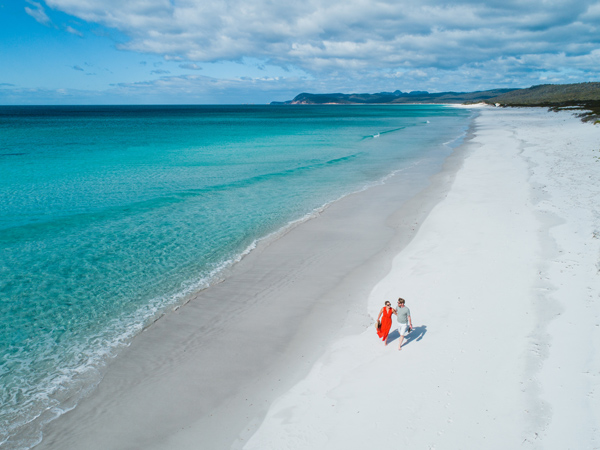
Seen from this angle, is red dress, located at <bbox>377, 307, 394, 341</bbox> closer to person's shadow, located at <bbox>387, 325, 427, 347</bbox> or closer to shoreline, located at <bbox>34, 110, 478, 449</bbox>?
person's shadow, located at <bbox>387, 325, 427, 347</bbox>

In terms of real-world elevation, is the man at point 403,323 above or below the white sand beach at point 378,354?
above

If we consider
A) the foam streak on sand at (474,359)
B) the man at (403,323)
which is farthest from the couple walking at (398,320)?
the foam streak on sand at (474,359)

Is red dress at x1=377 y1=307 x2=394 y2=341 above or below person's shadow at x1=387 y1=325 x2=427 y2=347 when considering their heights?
above

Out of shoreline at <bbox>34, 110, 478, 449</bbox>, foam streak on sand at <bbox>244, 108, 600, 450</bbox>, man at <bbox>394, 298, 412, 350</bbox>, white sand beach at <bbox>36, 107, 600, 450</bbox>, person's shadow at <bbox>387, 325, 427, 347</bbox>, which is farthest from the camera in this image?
person's shadow at <bbox>387, 325, 427, 347</bbox>

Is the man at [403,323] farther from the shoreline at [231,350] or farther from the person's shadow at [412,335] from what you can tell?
the shoreline at [231,350]

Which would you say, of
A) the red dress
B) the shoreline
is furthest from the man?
the shoreline

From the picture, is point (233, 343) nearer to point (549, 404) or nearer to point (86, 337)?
point (86, 337)

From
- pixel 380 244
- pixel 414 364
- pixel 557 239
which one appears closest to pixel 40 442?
pixel 414 364
